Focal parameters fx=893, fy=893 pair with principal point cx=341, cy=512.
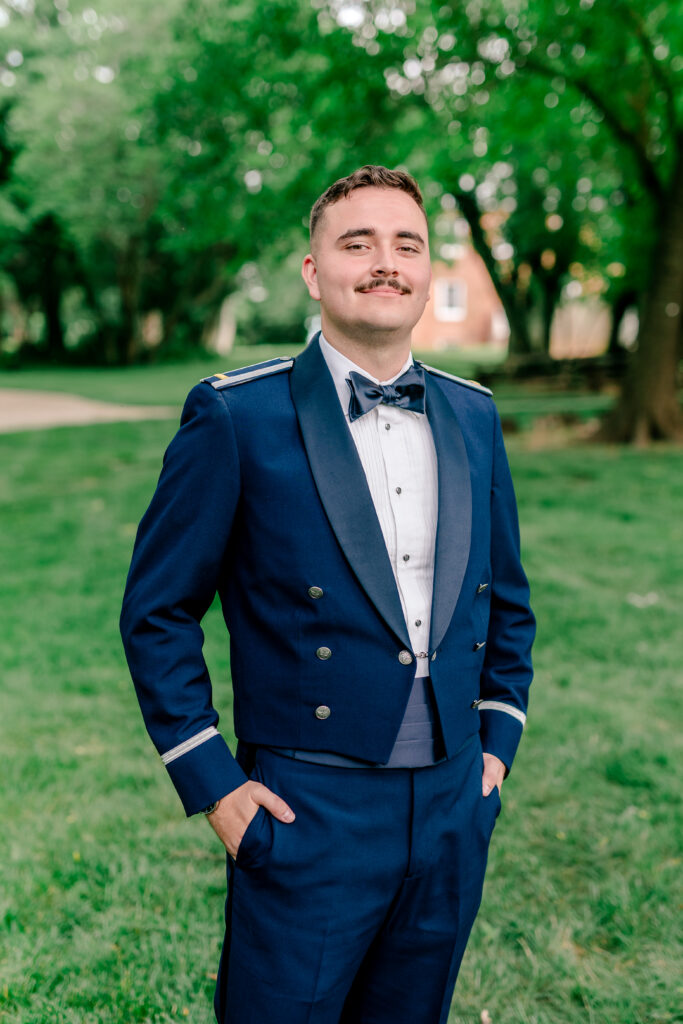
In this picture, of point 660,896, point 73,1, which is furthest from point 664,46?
point 73,1

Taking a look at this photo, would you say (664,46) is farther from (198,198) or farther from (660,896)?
(660,896)

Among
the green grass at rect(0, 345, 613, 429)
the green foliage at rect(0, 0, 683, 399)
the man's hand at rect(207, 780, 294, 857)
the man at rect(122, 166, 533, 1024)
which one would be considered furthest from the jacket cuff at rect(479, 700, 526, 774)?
the green grass at rect(0, 345, 613, 429)

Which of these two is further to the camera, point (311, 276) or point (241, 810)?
point (311, 276)

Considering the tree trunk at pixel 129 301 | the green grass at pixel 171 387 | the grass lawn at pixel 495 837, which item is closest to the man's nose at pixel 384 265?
the grass lawn at pixel 495 837

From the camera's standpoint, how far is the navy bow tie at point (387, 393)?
1829 millimetres

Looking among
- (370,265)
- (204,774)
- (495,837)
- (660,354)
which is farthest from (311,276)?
(660,354)

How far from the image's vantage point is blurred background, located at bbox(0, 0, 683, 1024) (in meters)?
3.18

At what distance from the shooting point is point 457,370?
28.4 m

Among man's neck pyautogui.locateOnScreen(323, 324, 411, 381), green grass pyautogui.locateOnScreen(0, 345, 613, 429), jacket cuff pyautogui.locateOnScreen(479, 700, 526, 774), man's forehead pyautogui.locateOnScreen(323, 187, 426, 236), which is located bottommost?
green grass pyautogui.locateOnScreen(0, 345, 613, 429)

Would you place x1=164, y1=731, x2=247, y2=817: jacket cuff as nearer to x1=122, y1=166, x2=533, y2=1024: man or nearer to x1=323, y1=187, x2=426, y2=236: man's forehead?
x1=122, y1=166, x2=533, y2=1024: man

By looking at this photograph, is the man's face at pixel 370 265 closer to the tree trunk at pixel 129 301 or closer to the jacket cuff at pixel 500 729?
the jacket cuff at pixel 500 729

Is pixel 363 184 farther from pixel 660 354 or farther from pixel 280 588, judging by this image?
pixel 660 354

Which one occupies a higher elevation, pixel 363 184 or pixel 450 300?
pixel 450 300

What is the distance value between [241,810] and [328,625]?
41 cm
